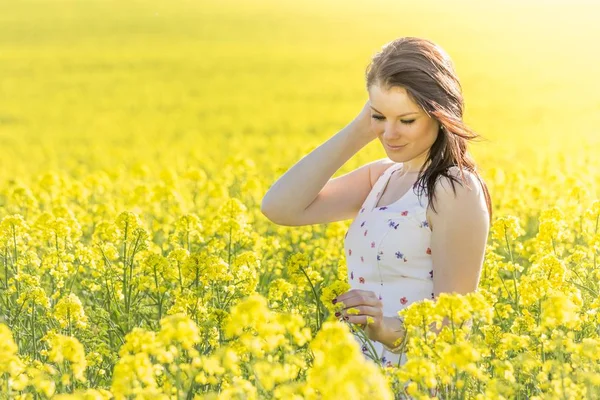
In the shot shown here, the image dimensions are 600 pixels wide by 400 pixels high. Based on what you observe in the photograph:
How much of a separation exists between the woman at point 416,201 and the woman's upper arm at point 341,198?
242 mm

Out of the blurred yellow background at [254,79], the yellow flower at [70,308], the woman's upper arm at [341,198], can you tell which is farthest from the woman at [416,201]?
the blurred yellow background at [254,79]

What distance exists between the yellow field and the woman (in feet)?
0.84

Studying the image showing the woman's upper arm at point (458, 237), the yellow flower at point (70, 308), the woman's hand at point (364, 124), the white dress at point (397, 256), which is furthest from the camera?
the woman's hand at point (364, 124)

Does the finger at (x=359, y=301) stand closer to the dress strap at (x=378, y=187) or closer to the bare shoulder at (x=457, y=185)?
the bare shoulder at (x=457, y=185)

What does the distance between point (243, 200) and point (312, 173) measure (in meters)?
3.99

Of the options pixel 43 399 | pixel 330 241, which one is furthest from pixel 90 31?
pixel 43 399

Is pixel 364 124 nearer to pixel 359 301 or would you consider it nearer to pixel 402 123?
pixel 402 123

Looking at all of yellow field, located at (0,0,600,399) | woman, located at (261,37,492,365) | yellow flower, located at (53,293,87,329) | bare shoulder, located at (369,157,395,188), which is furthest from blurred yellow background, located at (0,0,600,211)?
yellow flower, located at (53,293,87,329)

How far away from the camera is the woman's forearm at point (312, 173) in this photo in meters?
3.83

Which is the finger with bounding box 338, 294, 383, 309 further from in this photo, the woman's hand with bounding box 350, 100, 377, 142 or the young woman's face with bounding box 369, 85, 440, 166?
the woman's hand with bounding box 350, 100, 377, 142

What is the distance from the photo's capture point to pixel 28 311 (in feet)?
14.5

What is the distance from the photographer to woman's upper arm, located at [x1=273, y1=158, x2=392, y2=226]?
155 inches

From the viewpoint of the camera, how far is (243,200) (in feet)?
25.7

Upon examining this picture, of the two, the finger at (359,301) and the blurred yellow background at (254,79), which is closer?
the finger at (359,301)
